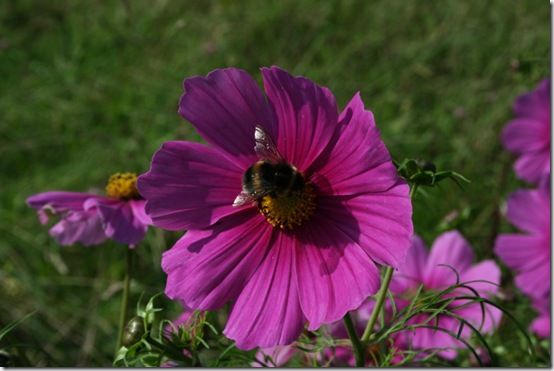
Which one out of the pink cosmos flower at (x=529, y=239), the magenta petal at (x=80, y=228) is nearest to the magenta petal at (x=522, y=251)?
the pink cosmos flower at (x=529, y=239)

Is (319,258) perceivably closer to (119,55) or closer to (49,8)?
(119,55)

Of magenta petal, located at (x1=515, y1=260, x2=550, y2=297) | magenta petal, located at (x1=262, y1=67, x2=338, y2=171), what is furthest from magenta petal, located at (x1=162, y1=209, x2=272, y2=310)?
magenta petal, located at (x1=515, y1=260, x2=550, y2=297)

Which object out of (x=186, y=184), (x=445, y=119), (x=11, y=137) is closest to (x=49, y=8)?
(x=11, y=137)

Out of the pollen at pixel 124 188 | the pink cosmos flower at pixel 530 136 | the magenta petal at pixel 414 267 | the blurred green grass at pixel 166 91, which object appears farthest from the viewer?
the blurred green grass at pixel 166 91

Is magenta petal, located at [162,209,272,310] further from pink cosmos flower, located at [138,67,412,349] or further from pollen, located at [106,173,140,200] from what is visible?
pollen, located at [106,173,140,200]

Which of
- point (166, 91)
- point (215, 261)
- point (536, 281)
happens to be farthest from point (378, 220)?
point (166, 91)

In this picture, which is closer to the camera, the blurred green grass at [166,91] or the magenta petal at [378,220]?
the magenta petal at [378,220]

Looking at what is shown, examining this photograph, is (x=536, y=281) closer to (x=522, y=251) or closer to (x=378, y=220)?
(x=522, y=251)

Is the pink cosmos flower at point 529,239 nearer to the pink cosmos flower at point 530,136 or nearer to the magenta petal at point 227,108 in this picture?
the pink cosmos flower at point 530,136
